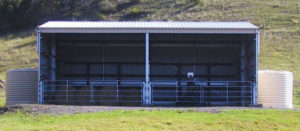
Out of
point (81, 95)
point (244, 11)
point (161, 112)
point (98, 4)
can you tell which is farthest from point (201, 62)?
point (98, 4)

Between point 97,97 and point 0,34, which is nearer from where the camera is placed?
point 97,97

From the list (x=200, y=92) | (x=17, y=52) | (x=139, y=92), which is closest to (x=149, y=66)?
(x=139, y=92)

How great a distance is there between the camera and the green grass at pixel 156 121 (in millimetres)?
14844

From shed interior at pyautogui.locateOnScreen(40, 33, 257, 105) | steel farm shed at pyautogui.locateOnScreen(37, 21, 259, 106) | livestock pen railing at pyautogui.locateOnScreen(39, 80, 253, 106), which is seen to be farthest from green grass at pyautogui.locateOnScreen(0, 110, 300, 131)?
shed interior at pyautogui.locateOnScreen(40, 33, 257, 105)

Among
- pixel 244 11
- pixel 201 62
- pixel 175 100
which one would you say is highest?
pixel 244 11

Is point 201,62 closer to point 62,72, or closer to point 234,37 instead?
A: point 234,37

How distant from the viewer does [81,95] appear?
23.5 meters

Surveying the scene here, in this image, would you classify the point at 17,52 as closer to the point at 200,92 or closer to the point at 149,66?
→ the point at 149,66

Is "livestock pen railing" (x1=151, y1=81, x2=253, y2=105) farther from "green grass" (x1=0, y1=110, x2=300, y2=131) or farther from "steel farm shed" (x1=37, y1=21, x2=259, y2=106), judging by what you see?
"green grass" (x1=0, y1=110, x2=300, y2=131)

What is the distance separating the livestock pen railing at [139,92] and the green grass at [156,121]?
19.4 ft

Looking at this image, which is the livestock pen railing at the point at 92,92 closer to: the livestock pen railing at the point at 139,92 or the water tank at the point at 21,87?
the livestock pen railing at the point at 139,92

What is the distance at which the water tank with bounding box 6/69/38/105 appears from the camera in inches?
898

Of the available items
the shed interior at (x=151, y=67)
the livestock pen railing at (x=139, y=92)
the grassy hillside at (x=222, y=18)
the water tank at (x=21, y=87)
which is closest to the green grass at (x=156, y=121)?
the water tank at (x=21, y=87)

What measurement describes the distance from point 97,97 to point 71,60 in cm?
269
